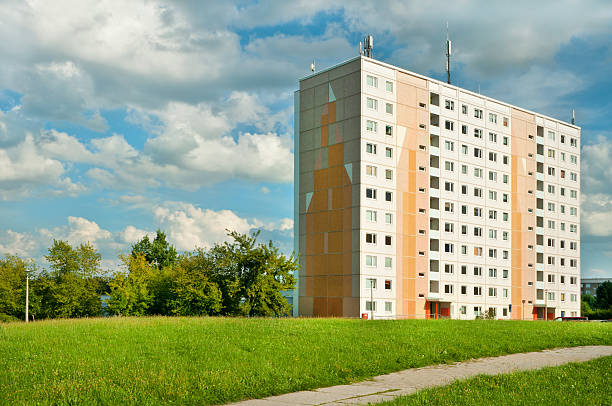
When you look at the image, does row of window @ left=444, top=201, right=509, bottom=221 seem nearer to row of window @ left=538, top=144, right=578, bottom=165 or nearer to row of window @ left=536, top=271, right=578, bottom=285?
row of window @ left=536, top=271, right=578, bottom=285

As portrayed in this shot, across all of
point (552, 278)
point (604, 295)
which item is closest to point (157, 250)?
point (552, 278)

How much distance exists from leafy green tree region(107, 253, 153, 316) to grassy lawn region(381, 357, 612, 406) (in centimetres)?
5330

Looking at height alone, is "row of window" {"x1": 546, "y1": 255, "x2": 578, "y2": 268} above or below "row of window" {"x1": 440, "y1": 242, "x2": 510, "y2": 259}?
below

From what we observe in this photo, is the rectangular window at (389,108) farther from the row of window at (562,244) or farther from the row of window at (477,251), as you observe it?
the row of window at (562,244)

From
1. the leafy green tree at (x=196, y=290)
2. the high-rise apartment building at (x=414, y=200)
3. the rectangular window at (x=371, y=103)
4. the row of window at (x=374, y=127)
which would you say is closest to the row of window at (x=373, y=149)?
the high-rise apartment building at (x=414, y=200)

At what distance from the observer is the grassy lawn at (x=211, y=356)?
567 inches

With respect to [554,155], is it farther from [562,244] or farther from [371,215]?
[371,215]

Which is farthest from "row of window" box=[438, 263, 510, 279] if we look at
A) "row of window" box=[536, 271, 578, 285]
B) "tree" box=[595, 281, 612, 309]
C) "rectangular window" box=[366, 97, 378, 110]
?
"tree" box=[595, 281, 612, 309]

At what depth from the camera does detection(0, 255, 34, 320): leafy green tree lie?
62.6 metres

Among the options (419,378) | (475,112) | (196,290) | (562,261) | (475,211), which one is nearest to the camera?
(419,378)

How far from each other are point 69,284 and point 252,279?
69.7ft

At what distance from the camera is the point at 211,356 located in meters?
18.1

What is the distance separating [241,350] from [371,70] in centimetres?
5761

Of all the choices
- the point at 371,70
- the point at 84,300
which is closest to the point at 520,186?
the point at 371,70
